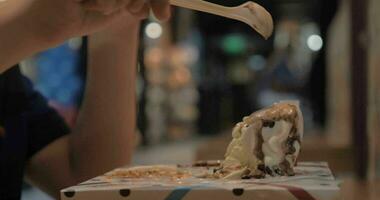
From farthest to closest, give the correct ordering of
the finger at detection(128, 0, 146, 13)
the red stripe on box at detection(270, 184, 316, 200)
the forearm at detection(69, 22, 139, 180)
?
1. the forearm at detection(69, 22, 139, 180)
2. the finger at detection(128, 0, 146, 13)
3. the red stripe on box at detection(270, 184, 316, 200)

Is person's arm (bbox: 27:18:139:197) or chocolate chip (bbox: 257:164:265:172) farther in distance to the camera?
person's arm (bbox: 27:18:139:197)

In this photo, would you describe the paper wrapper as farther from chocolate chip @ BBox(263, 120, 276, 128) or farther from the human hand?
the human hand

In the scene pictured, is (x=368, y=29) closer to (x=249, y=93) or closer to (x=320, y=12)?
(x=320, y=12)

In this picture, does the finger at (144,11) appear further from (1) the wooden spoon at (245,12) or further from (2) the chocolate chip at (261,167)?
(2) the chocolate chip at (261,167)

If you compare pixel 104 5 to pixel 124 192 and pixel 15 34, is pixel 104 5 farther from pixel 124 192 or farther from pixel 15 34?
pixel 124 192

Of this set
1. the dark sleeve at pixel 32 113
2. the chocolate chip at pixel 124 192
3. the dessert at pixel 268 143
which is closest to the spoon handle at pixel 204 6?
the dessert at pixel 268 143

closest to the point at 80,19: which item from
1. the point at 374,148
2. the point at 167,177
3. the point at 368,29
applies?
the point at 167,177

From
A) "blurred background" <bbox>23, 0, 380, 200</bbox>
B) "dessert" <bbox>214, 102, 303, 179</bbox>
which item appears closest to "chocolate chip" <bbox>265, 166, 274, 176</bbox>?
"dessert" <bbox>214, 102, 303, 179</bbox>

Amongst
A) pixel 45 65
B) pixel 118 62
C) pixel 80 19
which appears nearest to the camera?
pixel 80 19
